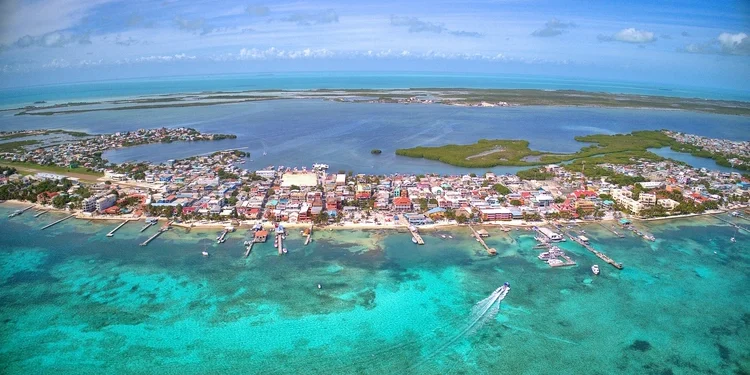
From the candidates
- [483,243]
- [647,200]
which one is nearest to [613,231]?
[647,200]

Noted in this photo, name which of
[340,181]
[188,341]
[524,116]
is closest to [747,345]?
[188,341]

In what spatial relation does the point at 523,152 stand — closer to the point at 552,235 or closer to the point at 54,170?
the point at 552,235

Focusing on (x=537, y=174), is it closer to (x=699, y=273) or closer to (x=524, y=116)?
(x=699, y=273)

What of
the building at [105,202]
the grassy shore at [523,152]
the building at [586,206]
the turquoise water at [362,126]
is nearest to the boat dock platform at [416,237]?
the building at [586,206]

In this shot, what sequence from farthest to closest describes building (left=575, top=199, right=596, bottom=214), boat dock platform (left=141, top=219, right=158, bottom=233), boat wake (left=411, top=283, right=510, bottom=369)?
building (left=575, top=199, right=596, bottom=214) < boat dock platform (left=141, top=219, right=158, bottom=233) < boat wake (left=411, top=283, right=510, bottom=369)

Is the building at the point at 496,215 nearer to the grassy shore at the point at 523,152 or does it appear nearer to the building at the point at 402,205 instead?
the building at the point at 402,205

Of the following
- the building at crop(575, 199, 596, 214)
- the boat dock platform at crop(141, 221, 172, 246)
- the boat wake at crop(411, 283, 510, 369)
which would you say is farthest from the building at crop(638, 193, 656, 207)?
the boat dock platform at crop(141, 221, 172, 246)

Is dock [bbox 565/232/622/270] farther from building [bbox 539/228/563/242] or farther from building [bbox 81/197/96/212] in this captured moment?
building [bbox 81/197/96/212]
